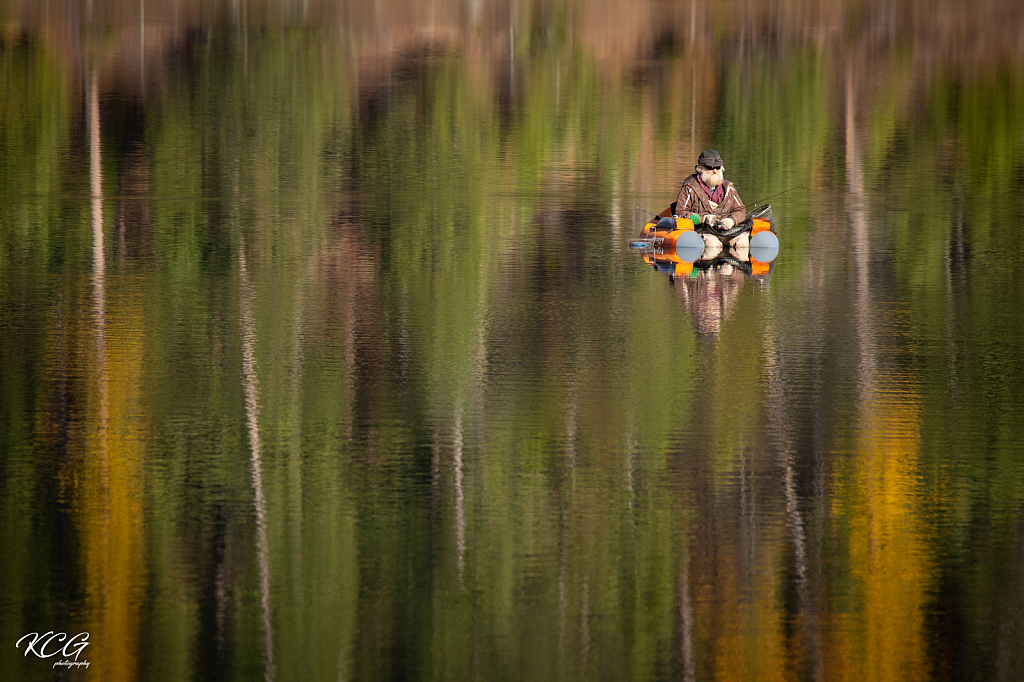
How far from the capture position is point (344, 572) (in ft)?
25.1

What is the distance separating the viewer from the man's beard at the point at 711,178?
57.5 feet

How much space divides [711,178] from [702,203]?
0.27 meters

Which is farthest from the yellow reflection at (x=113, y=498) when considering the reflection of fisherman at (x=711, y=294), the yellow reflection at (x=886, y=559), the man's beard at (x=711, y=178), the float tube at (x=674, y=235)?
the man's beard at (x=711, y=178)

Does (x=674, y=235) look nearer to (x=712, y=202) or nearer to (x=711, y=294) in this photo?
(x=712, y=202)

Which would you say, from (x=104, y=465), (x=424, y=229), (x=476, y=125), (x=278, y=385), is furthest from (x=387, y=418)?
(x=476, y=125)

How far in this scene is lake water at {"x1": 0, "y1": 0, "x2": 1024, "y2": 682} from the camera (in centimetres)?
718

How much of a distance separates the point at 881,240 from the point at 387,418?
29.1ft

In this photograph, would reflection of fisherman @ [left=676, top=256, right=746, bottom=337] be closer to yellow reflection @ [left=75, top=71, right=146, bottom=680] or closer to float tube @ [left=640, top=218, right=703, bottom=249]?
float tube @ [left=640, top=218, right=703, bottom=249]

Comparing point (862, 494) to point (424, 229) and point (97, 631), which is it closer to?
point (97, 631)

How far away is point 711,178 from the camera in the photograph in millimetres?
17562

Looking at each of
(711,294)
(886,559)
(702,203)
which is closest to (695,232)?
(702,203)

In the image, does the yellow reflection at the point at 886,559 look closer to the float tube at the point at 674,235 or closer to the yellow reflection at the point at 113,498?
the yellow reflection at the point at 113,498

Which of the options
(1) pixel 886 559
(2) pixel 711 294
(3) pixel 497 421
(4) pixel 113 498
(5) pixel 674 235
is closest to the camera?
(1) pixel 886 559

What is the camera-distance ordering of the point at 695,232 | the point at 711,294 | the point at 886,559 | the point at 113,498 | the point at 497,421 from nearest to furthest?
1. the point at 886,559
2. the point at 113,498
3. the point at 497,421
4. the point at 711,294
5. the point at 695,232
